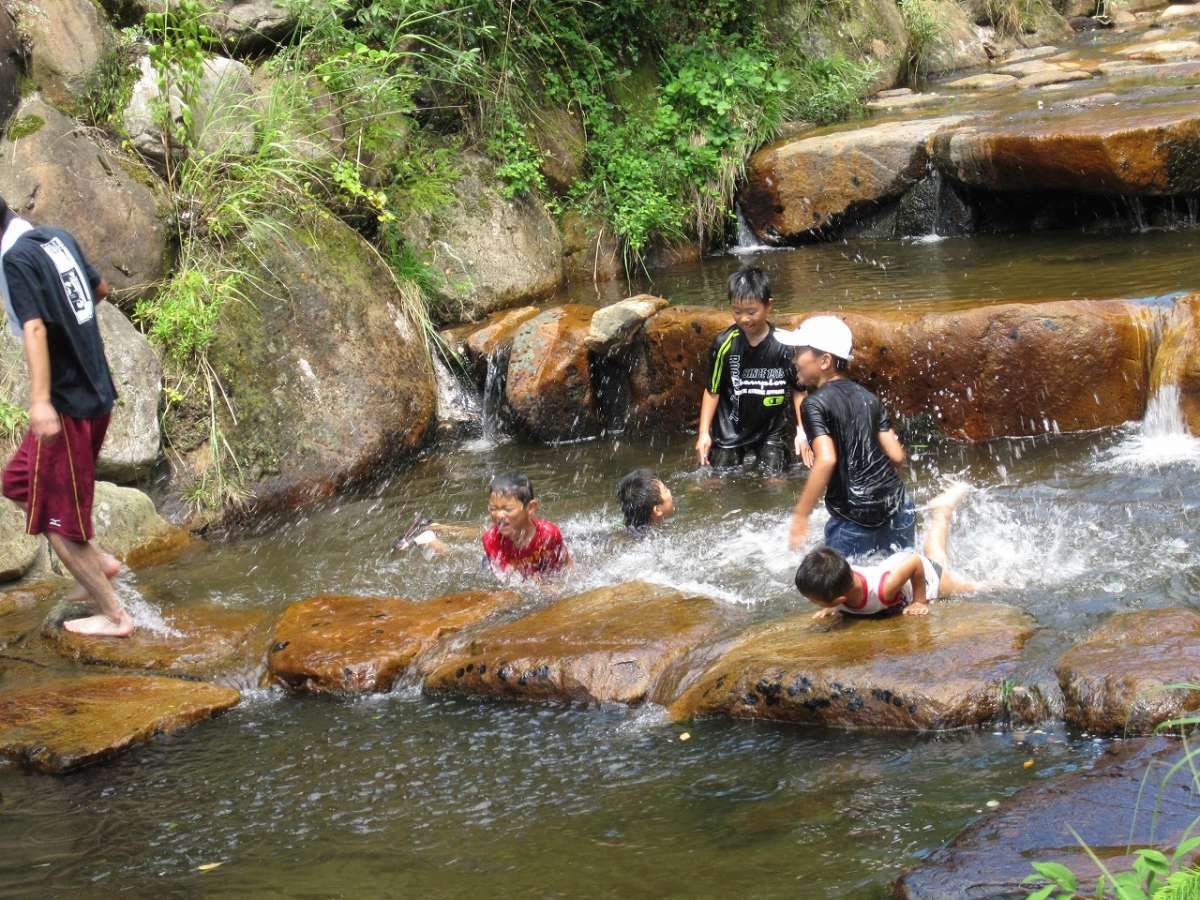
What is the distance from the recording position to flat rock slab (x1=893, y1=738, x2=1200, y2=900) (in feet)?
9.52

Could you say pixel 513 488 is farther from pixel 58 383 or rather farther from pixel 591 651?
pixel 58 383

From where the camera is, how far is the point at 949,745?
3943 millimetres

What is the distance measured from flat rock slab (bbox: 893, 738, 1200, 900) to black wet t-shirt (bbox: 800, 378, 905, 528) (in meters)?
1.89

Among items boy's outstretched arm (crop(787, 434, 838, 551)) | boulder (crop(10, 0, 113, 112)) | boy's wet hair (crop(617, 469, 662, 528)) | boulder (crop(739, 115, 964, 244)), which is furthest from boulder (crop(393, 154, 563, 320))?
boy's outstretched arm (crop(787, 434, 838, 551))

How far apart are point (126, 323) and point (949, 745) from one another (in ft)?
19.2

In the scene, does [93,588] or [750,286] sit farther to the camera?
[750,286]

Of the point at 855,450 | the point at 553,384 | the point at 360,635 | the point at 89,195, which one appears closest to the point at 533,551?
the point at 360,635

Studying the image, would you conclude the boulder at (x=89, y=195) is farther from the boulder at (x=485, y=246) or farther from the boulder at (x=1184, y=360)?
the boulder at (x=1184, y=360)

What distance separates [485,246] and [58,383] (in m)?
5.86

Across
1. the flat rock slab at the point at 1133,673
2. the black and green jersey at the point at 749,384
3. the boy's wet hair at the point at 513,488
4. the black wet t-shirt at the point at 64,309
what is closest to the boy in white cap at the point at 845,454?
the flat rock slab at the point at 1133,673

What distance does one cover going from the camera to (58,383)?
513cm

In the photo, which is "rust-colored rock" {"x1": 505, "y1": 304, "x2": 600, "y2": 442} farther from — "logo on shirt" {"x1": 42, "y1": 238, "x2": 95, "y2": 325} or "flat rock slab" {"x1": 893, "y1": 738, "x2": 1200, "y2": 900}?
"flat rock slab" {"x1": 893, "y1": 738, "x2": 1200, "y2": 900}

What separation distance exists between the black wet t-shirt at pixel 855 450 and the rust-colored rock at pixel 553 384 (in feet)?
12.4

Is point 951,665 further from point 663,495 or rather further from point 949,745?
point 663,495
